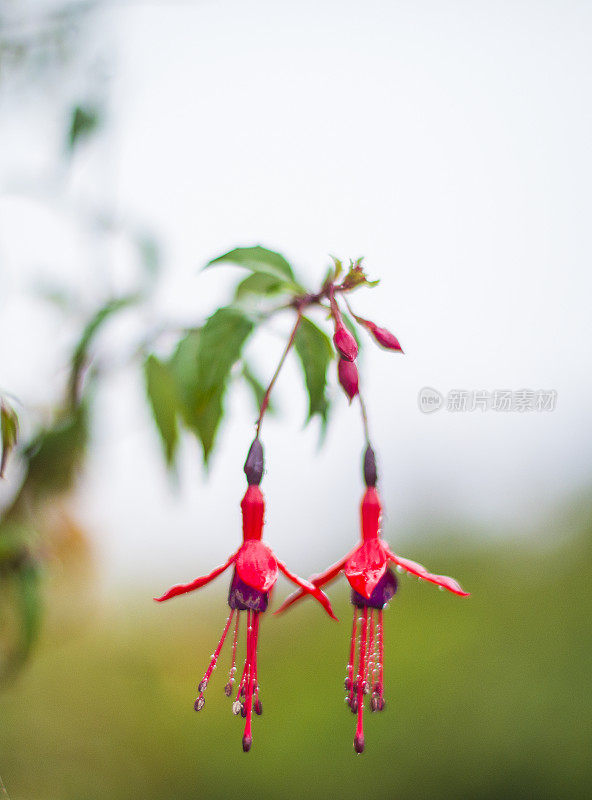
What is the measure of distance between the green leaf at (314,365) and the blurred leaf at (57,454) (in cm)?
36

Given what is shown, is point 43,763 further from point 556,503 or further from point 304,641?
point 556,503

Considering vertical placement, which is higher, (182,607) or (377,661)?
(377,661)

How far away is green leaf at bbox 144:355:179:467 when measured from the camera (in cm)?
70

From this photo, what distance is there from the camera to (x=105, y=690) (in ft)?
5.36

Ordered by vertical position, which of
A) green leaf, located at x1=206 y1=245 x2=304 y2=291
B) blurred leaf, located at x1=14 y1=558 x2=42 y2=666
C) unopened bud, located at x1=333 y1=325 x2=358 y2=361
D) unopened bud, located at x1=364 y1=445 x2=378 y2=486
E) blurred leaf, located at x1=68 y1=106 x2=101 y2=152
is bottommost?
blurred leaf, located at x1=14 y1=558 x2=42 y2=666

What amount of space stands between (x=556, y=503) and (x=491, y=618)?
19.4 inches

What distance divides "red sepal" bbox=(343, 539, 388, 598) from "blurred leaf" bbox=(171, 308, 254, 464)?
0.54 feet

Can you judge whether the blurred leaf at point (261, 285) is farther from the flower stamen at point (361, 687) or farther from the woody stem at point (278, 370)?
the flower stamen at point (361, 687)

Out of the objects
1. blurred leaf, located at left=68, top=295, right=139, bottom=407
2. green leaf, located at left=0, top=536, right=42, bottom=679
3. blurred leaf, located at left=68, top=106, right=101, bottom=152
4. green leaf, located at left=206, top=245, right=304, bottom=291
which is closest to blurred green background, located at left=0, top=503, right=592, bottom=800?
green leaf, located at left=0, top=536, right=42, bottom=679

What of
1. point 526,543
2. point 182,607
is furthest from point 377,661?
point 526,543

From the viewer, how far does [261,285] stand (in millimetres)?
631

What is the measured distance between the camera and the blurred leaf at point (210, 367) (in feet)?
1.85

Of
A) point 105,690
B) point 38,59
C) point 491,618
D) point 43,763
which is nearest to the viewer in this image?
point 38,59

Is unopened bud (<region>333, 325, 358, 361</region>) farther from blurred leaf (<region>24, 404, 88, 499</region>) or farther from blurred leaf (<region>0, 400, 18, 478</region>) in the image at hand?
blurred leaf (<region>24, 404, 88, 499</region>)
